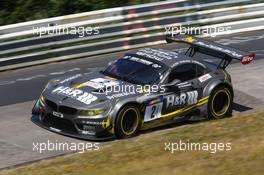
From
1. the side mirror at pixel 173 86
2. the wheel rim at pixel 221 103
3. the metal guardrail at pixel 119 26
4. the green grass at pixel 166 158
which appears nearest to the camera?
the green grass at pixel 166 158

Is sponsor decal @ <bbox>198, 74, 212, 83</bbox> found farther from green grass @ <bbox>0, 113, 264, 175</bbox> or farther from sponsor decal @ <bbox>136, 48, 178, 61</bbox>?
green grass @ <bbox>0, 113, 264, 175</bbox>

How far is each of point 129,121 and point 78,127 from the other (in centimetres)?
98

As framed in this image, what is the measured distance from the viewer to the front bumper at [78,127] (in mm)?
11516

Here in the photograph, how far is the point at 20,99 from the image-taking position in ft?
48.4

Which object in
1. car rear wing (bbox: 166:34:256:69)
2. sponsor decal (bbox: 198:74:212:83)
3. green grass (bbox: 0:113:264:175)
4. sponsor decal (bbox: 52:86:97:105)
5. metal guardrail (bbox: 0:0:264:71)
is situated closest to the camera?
green grass (bbox: 0:113:264:175)

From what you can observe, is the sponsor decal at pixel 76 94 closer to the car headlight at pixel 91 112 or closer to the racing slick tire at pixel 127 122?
the car headlight at pixel 91 112

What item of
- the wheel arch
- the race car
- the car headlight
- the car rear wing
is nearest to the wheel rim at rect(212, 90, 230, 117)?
the race car

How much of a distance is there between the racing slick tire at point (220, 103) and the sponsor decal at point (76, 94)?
2715 mm

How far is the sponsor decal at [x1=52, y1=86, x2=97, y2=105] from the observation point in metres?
11.7

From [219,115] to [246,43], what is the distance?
7.14 metres

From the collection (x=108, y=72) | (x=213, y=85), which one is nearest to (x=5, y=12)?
(x=108, y=72)

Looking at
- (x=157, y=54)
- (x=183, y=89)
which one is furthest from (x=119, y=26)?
(x=183, y=89)

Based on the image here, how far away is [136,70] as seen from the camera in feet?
41.7

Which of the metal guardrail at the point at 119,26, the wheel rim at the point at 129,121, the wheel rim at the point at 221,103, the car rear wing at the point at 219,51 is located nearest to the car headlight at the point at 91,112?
the wheel rim at the point at 129,121
